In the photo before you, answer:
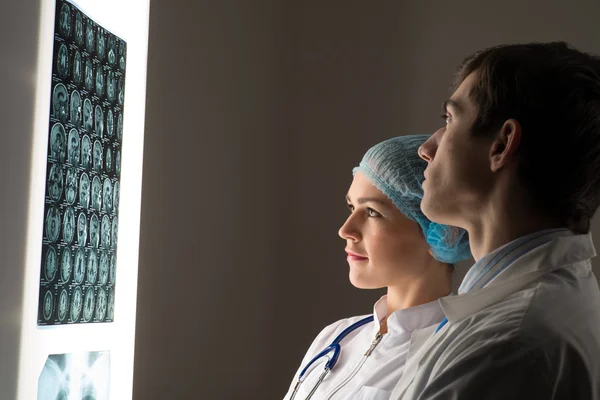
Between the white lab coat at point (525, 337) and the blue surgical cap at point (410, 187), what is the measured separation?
54cm

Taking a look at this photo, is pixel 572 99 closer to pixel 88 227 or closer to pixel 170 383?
pixel 88 227

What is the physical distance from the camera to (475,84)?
124 cm

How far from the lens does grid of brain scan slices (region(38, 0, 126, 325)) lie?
172 centimetres

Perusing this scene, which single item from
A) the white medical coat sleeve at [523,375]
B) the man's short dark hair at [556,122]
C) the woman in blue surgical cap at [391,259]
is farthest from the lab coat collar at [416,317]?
the white medical coat sleeve at [523,375]

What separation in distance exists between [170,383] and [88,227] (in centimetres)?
81

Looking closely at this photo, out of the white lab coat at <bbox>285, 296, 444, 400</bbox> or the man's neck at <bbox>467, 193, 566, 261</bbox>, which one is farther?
the white lab coat at <bbox>285, 296, 444, 400</bbox>

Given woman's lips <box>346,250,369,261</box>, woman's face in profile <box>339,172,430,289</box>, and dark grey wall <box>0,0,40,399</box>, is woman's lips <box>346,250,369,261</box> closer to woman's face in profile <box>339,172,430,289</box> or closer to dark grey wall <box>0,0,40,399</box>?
woman's face in profile <box>339,172,430,289</box>

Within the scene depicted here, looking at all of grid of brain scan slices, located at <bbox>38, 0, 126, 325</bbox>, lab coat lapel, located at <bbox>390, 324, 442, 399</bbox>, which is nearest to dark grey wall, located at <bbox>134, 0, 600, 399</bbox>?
grid of brain scan slices, located at <bbox>38, 0, 126, 325</bbox>

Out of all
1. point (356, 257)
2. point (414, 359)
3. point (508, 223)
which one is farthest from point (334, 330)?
point (508, 223)

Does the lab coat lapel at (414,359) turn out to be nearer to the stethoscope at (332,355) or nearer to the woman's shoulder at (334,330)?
the stethoscope at (332,355)

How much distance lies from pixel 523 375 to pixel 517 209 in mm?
326

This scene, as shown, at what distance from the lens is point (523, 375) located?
94cm

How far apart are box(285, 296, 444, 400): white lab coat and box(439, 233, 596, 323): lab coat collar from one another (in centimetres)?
40

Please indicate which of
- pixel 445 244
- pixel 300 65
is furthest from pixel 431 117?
pixel 445 244
